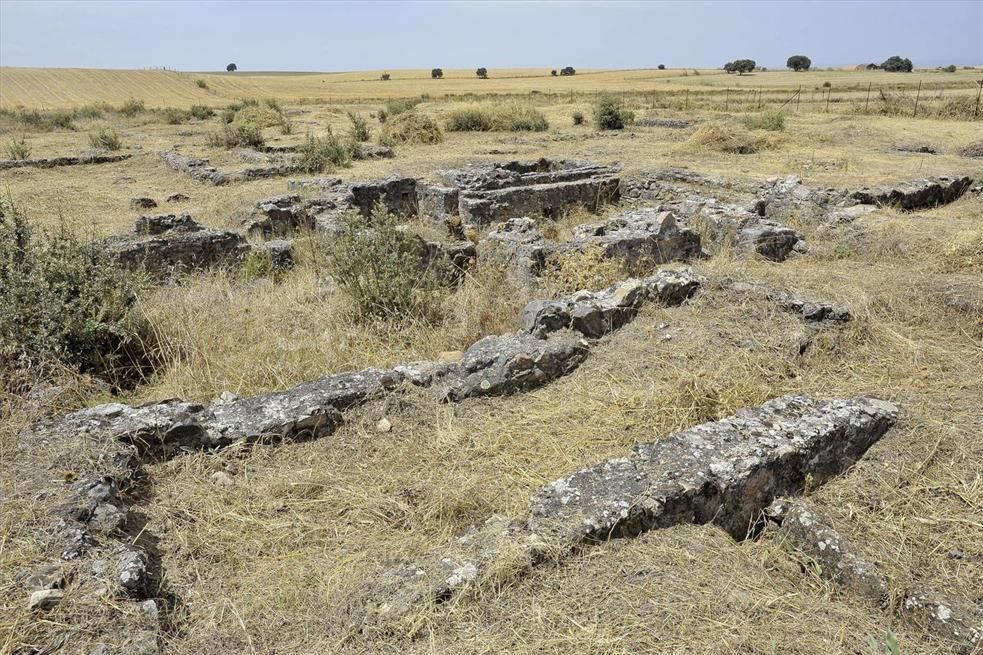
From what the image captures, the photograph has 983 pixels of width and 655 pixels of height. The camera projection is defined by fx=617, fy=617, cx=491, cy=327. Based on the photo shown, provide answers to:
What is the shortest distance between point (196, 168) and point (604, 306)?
46.7 feet

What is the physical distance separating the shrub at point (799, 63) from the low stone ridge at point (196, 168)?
Result: 105360 mm

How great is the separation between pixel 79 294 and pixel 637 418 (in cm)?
511

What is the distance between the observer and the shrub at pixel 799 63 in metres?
98.0

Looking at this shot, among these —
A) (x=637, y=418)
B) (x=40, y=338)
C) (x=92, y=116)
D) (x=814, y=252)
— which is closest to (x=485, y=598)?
(x=637, y=418)

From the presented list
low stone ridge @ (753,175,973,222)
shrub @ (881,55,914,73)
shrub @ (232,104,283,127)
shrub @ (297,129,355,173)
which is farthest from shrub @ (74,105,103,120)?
shrub @ (881,55,914,73)

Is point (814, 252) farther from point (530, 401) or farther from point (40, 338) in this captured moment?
point (40, 338)

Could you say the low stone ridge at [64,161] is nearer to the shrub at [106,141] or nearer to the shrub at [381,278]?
the shrub at [106,141]

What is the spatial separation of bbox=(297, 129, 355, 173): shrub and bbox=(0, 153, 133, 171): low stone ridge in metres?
6.69

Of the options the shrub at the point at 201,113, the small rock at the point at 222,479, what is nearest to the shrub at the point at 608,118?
the shrub at the point at 201,113

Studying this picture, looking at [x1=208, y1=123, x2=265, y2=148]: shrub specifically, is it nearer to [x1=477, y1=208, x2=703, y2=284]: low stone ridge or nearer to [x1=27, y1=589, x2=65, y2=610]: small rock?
[x1=477, y1=208, x2=703, y2=284]: low stone ridge

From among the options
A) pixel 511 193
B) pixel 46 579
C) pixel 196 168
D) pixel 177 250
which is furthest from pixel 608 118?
pixel 46 579

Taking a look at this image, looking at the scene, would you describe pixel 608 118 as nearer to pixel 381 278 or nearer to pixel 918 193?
pixel 918 193

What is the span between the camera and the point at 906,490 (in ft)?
12.2

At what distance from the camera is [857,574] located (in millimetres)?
3068
